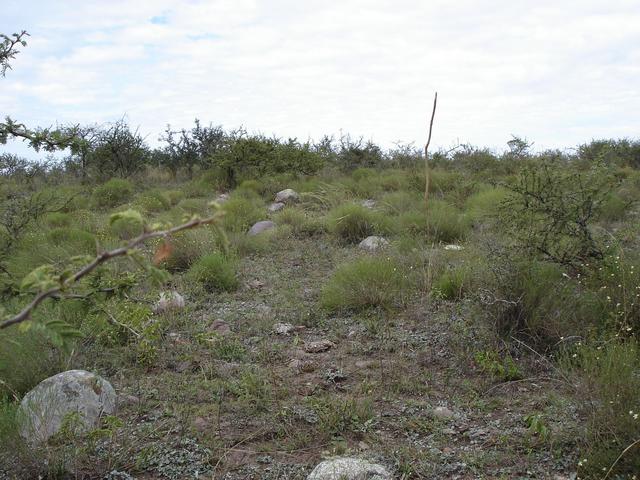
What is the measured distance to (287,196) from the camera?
40.2 feet

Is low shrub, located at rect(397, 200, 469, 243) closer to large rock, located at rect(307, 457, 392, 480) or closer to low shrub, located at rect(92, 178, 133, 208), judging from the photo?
large rock, located at rect(307, 457, 392, 480)

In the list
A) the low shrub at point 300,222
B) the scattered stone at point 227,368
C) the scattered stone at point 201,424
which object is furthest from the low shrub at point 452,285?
the low shrub at point 300,222

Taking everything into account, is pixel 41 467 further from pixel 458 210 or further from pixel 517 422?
pixel 458 210

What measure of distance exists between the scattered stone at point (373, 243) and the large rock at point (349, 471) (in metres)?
4.52

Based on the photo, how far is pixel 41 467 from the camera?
291cm

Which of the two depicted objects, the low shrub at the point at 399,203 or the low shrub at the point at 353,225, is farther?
the low shrub at the point at 399,203

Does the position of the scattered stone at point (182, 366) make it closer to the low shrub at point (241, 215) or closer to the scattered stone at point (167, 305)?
the scattered stone at point (167, 305)

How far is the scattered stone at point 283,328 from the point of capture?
5.00m

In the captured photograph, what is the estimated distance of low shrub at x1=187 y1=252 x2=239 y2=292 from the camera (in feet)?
20.5

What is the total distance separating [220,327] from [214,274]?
1.35 metres

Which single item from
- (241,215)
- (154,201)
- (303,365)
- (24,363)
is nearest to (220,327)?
(303,365)

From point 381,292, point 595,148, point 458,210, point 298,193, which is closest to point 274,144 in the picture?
point 298,193

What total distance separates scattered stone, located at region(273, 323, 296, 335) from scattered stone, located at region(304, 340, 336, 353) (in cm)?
33

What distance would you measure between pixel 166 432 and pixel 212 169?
12.7 meters
